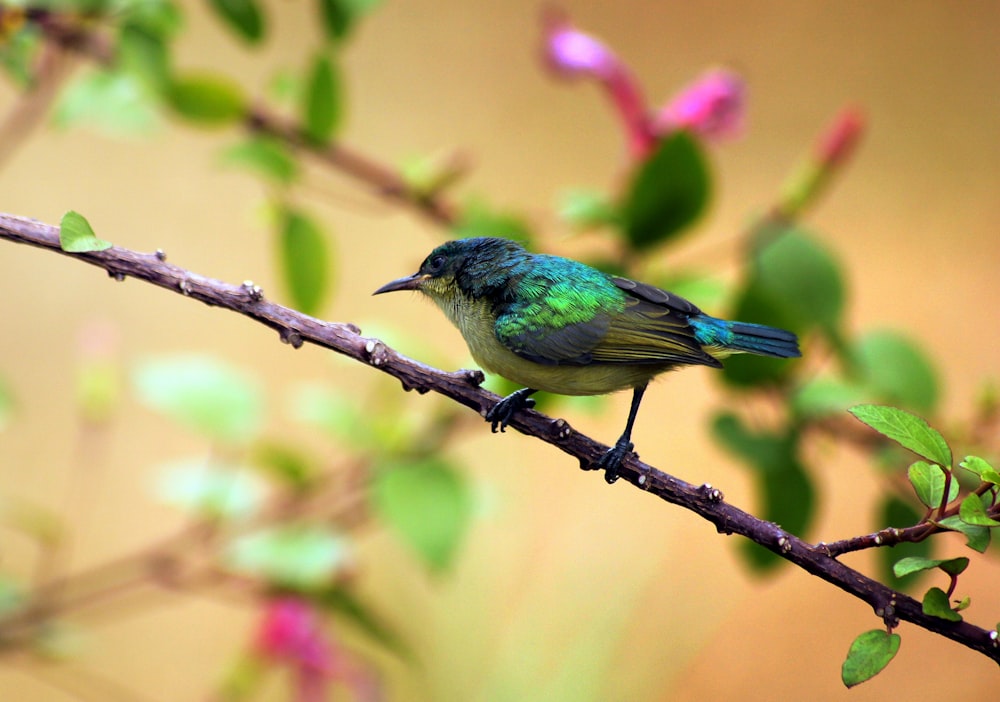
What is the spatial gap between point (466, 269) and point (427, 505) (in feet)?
0.77

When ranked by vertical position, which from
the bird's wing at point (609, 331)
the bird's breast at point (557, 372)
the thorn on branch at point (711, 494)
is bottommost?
the thorn on branch at point (711, 494)

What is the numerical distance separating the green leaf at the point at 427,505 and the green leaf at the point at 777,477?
27 centimetres

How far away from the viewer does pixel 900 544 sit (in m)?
0.91

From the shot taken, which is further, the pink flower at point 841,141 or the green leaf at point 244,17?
the pink flower at point 841,141

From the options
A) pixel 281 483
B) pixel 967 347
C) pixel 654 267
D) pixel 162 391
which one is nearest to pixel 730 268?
pixel 967 347

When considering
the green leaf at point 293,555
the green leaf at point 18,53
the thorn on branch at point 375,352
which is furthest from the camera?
the green leaf at point 293,555

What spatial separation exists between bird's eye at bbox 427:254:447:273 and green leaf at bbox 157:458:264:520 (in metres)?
0.36

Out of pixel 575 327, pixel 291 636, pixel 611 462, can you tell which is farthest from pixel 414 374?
pixel 291 636

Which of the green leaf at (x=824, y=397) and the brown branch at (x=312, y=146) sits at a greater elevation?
the brown branch at (x=312, y=146)

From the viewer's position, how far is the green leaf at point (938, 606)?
49 centimetres

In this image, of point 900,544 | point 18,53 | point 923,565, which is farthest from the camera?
point 900,544

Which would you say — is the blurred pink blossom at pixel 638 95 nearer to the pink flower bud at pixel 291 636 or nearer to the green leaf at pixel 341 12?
the green leaf at pixel 341 12

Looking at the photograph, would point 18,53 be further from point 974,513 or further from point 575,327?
point 974,513

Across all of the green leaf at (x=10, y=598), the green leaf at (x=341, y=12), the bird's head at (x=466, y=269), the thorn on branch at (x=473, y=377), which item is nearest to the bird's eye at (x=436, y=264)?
the bird's head at (x=466, y=269)
